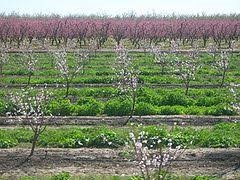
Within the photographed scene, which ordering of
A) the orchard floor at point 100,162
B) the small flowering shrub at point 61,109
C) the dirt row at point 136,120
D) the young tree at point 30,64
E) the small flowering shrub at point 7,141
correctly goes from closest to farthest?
the orchard floor at point 100,162 < the small flowering shrub at point 7,141 < the dirt row at point 136,120 < the small flowering shrub at point 61,109 < the young tree at point 30,64

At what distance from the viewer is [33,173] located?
1047 centimetres

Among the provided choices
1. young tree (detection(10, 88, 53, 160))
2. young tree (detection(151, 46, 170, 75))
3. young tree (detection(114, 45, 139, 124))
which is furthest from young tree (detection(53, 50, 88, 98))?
young tree (detection(151, 46, 170, 75))

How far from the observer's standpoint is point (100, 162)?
11297 mm

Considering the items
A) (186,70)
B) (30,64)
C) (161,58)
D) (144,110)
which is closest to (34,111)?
(144,110)

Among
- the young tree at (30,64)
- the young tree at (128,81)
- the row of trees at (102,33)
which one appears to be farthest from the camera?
the row of trees at (102,33)

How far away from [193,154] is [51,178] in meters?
3.97

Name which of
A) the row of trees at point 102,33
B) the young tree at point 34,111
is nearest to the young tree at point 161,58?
the young tree at point 34,111

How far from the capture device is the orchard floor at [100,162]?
34.8ft

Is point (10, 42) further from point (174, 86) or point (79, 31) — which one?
point (174, 86)

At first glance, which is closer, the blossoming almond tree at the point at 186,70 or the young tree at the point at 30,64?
the blossoming almond tree at the point at 186,70

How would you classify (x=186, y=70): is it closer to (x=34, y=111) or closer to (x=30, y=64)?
(x=30, y=64)

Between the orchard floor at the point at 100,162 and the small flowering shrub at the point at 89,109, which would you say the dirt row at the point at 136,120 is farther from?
the orchard floor at the point at 100,162

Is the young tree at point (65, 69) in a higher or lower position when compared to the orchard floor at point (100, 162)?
higher

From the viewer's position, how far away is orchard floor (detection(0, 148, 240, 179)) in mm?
10609
